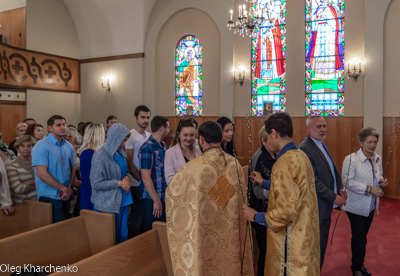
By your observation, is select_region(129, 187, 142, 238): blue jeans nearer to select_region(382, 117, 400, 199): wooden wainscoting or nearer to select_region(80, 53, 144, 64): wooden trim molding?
Answer: select_region(382, 117, 400, 199): wooden wainscoting

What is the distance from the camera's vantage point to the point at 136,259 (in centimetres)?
259

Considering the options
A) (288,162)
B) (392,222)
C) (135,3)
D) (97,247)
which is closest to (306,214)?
(288,162)

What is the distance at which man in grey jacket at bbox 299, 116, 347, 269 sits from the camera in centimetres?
313

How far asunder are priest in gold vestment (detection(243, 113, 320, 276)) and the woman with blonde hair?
1.82 metres

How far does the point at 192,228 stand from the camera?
2.41 meters

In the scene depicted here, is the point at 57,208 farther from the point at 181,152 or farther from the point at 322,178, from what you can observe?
the point at 322,178

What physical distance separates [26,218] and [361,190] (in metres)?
3.45

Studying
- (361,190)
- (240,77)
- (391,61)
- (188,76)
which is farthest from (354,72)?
(361,190)

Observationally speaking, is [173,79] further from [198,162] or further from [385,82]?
[198,162]

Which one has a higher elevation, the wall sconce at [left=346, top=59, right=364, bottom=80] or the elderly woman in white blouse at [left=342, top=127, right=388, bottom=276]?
the wall sconce at [left=346, top=59, right=364, bottom=80]

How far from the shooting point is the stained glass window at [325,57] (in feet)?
28.5

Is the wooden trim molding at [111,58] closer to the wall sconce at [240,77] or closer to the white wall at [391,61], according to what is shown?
the wall sconce at [240,77]

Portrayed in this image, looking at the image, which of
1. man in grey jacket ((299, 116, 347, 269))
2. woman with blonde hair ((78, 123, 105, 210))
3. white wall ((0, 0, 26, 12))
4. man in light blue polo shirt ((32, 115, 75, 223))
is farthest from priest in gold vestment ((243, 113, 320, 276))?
white wall ((0, 0, 26, 12))

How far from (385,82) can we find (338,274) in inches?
234
